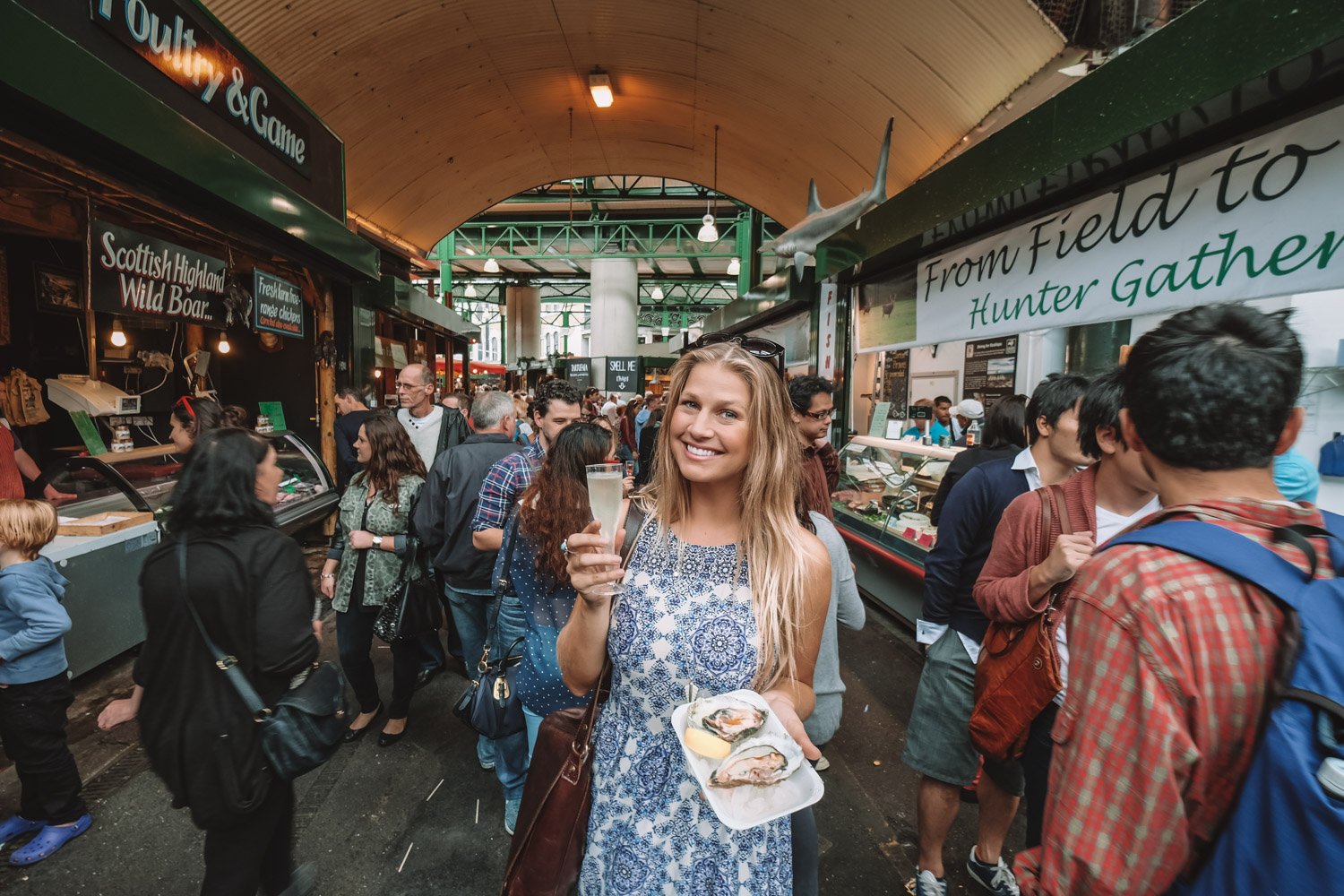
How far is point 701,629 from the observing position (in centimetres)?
145

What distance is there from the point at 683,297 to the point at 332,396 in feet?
102

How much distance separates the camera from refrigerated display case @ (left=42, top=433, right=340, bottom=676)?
12.2 feet

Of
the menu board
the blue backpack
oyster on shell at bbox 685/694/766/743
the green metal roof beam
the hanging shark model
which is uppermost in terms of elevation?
the hanging shark model

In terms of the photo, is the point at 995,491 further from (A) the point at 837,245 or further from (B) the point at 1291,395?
(A) the point at 837,245

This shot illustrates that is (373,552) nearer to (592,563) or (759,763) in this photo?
(592,563)

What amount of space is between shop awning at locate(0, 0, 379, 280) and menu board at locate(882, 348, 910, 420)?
9629 mm

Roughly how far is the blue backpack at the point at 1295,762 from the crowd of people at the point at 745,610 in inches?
1.3

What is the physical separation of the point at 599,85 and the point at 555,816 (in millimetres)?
9246

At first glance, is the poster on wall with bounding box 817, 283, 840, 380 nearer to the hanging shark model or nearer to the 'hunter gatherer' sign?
the hanging shark model

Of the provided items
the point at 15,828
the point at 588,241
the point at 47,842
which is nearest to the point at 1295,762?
the point at 47,842

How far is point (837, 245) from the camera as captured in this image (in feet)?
20.8

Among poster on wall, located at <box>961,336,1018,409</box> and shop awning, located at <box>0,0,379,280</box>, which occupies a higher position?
shop awning, located at <box>0,0,379,280</box>

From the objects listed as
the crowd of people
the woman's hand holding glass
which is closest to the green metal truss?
the crowd of people

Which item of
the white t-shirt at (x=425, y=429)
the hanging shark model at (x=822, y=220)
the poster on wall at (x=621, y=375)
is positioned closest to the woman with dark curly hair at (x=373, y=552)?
the white t-shirt at (x=425, y=429)
